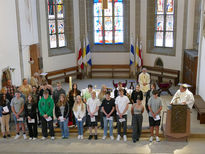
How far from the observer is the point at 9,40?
11.2 meters

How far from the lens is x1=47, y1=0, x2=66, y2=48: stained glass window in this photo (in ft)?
50.8

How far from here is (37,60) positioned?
566 inches

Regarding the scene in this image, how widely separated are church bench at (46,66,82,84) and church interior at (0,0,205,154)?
0.18ft

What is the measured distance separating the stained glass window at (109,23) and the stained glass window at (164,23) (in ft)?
6.71

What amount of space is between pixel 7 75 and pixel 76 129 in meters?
3.60

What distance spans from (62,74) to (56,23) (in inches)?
110

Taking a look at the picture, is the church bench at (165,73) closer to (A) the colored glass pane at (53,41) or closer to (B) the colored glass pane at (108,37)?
(B) the colored glass pane at (108,37)

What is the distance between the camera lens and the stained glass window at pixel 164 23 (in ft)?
49.6

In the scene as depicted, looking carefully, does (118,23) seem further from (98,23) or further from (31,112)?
(31,112)

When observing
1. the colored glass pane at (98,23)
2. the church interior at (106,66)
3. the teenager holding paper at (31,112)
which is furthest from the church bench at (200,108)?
the colored glass pane at (98,23)

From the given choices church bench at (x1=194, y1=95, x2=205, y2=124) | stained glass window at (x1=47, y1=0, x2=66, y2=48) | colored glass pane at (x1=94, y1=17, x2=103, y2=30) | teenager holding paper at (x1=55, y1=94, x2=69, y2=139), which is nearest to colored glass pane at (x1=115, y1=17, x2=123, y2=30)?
Result: colored glass pane at (x1=94, y1=17, x2=103, y2=30)

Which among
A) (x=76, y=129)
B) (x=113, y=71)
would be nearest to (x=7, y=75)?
(x=76, y=129)

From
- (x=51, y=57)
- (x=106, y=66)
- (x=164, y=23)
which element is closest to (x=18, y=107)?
(x=51, y=57)

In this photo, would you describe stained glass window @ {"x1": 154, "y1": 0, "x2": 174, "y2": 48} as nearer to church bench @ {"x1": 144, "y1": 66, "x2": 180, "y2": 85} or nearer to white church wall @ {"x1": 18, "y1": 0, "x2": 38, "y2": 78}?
church bench @ {"x1": 144, "y1": 66, "x2": 180, "y2": 85}
